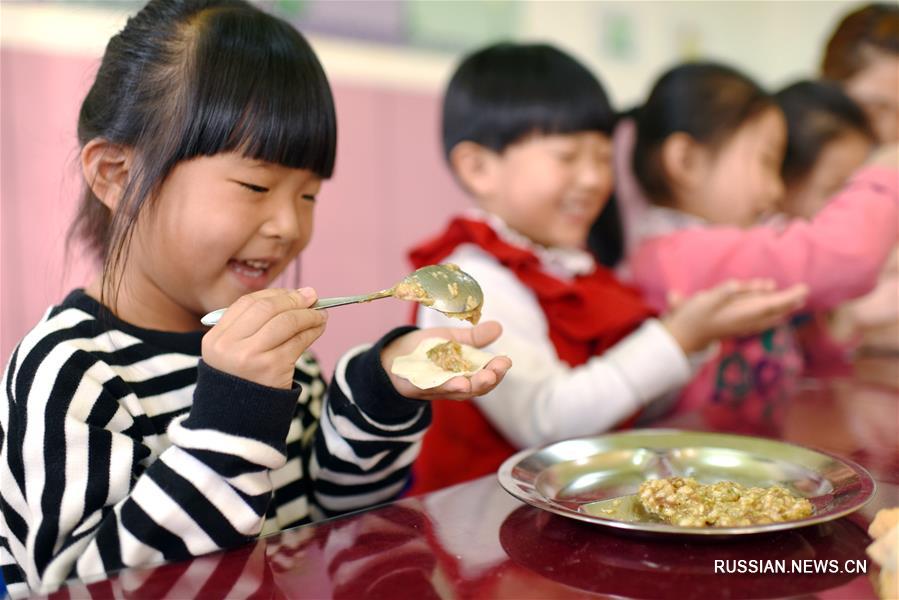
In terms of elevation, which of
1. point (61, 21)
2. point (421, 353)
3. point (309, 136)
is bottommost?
point (421, 353)

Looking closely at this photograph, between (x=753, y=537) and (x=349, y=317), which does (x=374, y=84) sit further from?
(x=753, y=537)

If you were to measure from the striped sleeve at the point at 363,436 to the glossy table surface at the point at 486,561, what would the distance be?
4.0 inches

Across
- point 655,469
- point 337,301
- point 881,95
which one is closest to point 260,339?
point 337,301

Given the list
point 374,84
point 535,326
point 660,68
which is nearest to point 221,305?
point 535,326

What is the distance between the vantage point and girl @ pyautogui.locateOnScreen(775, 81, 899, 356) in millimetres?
1665

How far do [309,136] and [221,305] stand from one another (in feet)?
0.64

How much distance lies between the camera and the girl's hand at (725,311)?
117 cm

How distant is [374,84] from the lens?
2146 millimetres

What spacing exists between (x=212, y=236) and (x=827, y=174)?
1.37 metres

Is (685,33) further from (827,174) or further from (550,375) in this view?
(550,375)

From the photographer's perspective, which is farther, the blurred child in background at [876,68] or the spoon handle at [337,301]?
Answer: the blurred child in background at [876,68]

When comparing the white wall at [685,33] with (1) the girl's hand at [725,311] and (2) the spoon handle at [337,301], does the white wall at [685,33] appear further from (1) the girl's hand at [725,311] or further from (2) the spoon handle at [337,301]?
(2) the spoon handle at [337,301]

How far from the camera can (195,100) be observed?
0.77 meters

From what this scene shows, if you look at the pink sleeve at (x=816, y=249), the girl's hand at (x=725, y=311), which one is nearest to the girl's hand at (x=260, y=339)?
the girl's hand at (x=725, y=311)
